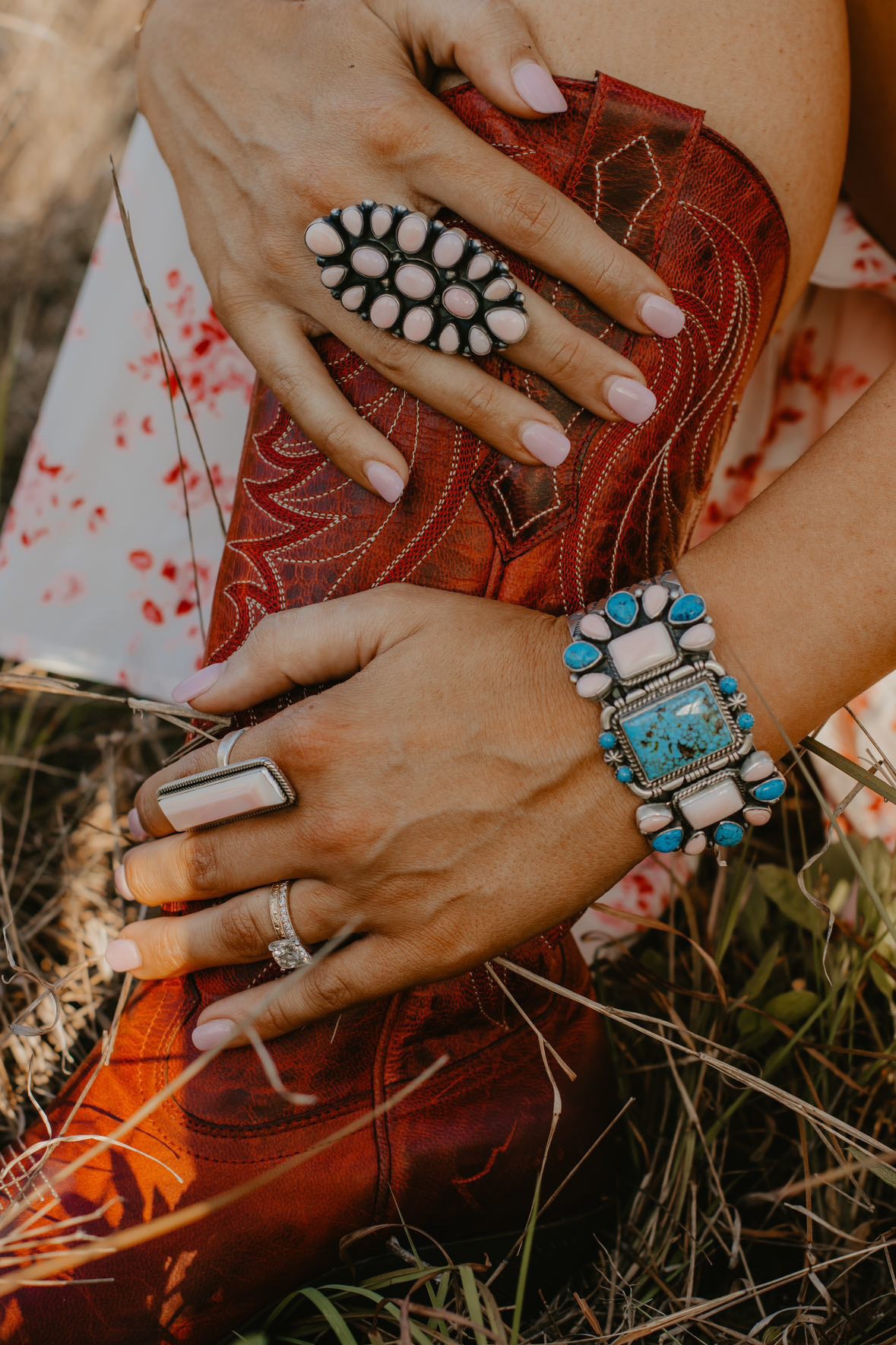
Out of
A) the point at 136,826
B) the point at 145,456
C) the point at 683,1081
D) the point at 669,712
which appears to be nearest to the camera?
the point at 669,712

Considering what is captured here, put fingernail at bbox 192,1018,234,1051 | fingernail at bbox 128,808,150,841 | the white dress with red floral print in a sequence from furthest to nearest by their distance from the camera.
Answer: the white dress with red floral print → fingernail at bbox 128,808,150,841 → fingernail at bbox 192,1018,234,1051

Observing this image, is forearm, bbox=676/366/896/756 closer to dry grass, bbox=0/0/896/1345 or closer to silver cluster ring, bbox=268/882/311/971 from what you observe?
dry grass, bbox=0/0/896/1345

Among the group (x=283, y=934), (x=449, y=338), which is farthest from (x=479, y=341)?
(x=283, y=934)

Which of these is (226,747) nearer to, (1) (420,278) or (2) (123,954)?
(2) (123,954)

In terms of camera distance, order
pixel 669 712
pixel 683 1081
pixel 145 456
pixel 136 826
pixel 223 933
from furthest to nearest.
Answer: pixel 145 456
pixel 683 1081
pixel 136 826
pixel 223 933
pixel 669 712

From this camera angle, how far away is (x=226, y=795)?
3.29ft

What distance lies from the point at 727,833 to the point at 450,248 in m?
0.68

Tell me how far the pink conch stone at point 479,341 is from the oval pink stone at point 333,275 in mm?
151

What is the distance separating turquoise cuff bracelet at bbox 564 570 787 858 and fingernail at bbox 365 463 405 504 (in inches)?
10.0

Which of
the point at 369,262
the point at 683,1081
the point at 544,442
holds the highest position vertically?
the point at 369,262

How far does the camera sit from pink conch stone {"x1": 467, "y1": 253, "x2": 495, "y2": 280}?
93 cm

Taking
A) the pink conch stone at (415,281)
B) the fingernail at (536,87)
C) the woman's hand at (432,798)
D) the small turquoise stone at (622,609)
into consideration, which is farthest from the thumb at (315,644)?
the fingernail at (536,87)

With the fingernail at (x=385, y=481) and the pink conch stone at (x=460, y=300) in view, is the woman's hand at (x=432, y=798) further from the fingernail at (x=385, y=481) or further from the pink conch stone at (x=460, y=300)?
the pink conch stone at (x=460, y=300)

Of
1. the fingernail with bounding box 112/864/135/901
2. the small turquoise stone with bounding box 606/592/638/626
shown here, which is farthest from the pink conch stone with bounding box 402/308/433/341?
the fingernail with bounding box 112/864/135/901
